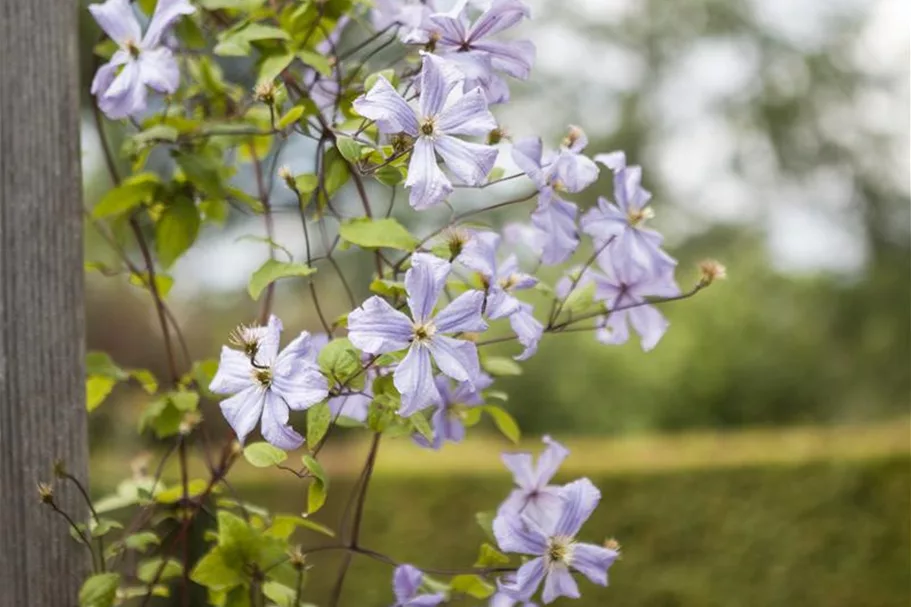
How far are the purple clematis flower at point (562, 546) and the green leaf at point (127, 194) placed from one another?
1.89 feet

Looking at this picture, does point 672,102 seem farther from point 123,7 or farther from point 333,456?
point 123,7

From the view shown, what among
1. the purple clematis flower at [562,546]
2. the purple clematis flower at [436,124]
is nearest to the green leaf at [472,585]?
the purple clematis flower at [562,546]

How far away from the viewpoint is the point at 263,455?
1.01 metres

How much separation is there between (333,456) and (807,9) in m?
12.3

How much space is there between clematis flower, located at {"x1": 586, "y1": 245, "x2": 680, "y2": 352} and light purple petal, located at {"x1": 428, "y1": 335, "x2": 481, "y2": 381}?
0.30 m

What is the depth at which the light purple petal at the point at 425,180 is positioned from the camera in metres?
0.96

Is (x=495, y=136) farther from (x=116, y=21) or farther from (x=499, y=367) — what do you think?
(x=116, y=21)

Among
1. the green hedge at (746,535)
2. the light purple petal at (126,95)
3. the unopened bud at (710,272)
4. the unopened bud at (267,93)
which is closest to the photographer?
the unopened bud at (267,93)

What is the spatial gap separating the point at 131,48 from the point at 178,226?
247mm

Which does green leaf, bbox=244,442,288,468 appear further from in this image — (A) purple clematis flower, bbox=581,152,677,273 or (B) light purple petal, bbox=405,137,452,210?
(A) purple clematis flower, bbox=581,152,677,273

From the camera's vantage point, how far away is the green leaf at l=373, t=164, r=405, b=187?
1.07m

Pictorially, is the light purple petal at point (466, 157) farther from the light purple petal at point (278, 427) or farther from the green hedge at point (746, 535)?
the green hedge at point (746, 535)

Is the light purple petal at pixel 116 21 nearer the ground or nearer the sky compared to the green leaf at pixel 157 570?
nearer the sky

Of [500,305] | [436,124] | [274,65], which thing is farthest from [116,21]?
[500,305]
